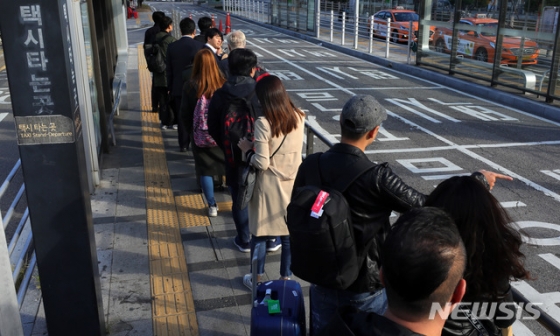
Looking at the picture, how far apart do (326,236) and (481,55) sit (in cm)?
1234

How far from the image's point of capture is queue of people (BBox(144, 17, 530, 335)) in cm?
148

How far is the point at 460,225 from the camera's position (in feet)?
6.21

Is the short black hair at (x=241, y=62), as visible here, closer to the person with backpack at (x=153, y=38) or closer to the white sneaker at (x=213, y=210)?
the white sneaker at (x=213, y=210)

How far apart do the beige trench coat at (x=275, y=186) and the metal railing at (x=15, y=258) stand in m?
1.61

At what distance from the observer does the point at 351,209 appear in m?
2.39

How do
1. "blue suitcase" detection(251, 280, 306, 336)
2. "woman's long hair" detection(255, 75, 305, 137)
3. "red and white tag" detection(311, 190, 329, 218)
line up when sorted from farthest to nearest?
1. "woman's long hair" detection(255, 75, 305, 137)
2. "blue suitcase" detection(251, 280, 306, 336)
3. "red and white tag" detection(311, 190, 329, 218)

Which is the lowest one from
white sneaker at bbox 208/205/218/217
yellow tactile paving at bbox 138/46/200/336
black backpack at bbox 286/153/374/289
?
yellow tactile paving at bbox 138/46/200/336

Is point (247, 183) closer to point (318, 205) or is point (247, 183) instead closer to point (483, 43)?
point (318, 205)

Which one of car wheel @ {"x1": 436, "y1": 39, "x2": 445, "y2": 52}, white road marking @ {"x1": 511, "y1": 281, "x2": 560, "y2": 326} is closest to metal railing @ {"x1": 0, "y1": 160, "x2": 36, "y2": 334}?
white road marking @ {"x1": 511, "y1": 281, "x2": 560, "y2": 326}

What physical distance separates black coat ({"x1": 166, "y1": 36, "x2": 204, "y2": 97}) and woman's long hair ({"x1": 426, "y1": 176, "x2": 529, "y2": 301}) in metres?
5.31

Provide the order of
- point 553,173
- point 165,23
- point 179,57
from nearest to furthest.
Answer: point 179,57, point 553,173, point 165,23

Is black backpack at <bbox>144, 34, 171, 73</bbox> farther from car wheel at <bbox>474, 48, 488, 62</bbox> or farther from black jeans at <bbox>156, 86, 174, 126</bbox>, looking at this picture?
car wheel at <bbox>474, 48, 488, 62</bbox>

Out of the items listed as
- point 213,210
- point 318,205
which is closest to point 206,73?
point 213,210

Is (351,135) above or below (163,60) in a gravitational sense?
above
